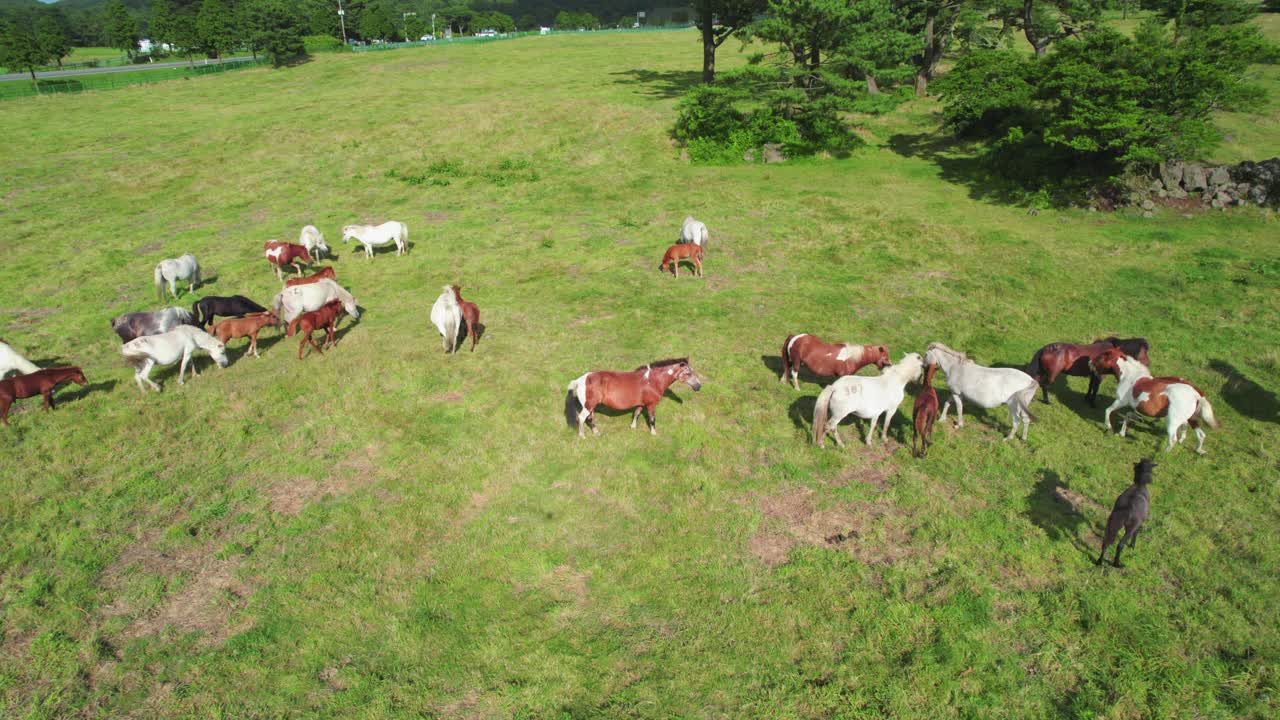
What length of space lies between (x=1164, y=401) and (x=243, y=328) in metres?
19.9

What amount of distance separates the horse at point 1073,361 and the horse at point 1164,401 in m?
0.68

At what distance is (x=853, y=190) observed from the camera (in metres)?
28.8

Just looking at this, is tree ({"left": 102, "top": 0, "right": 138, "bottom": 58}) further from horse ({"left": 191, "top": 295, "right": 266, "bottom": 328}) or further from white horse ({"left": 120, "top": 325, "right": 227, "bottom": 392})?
white horse ({"left": 120, "top": 325, "right": 227, "bottom": 392})

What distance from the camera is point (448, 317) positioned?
1481 centimetres

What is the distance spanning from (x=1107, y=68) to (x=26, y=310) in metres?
40.3

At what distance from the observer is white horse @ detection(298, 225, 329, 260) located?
850 inches

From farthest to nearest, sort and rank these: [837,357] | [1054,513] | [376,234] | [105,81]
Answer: [105,81] → [376,234] → [837,357] → [1054,513]

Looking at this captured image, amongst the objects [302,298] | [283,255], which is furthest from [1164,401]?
[283,255]

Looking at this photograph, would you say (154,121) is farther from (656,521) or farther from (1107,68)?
(1107,68)

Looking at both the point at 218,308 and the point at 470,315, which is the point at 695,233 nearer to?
the point at 470,315

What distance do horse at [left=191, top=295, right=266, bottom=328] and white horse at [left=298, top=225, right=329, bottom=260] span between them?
572cm

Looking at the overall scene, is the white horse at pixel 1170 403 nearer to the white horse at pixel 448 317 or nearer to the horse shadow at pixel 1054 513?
the horse shadow at pixel 1054 513

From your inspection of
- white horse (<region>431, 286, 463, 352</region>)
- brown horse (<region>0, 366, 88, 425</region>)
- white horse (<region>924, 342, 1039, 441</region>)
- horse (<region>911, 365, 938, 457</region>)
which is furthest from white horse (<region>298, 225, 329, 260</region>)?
white horse (<region>924, 342, 1039, 441</region>)

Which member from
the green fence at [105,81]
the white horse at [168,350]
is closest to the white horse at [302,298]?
the white horse at [168,350]
